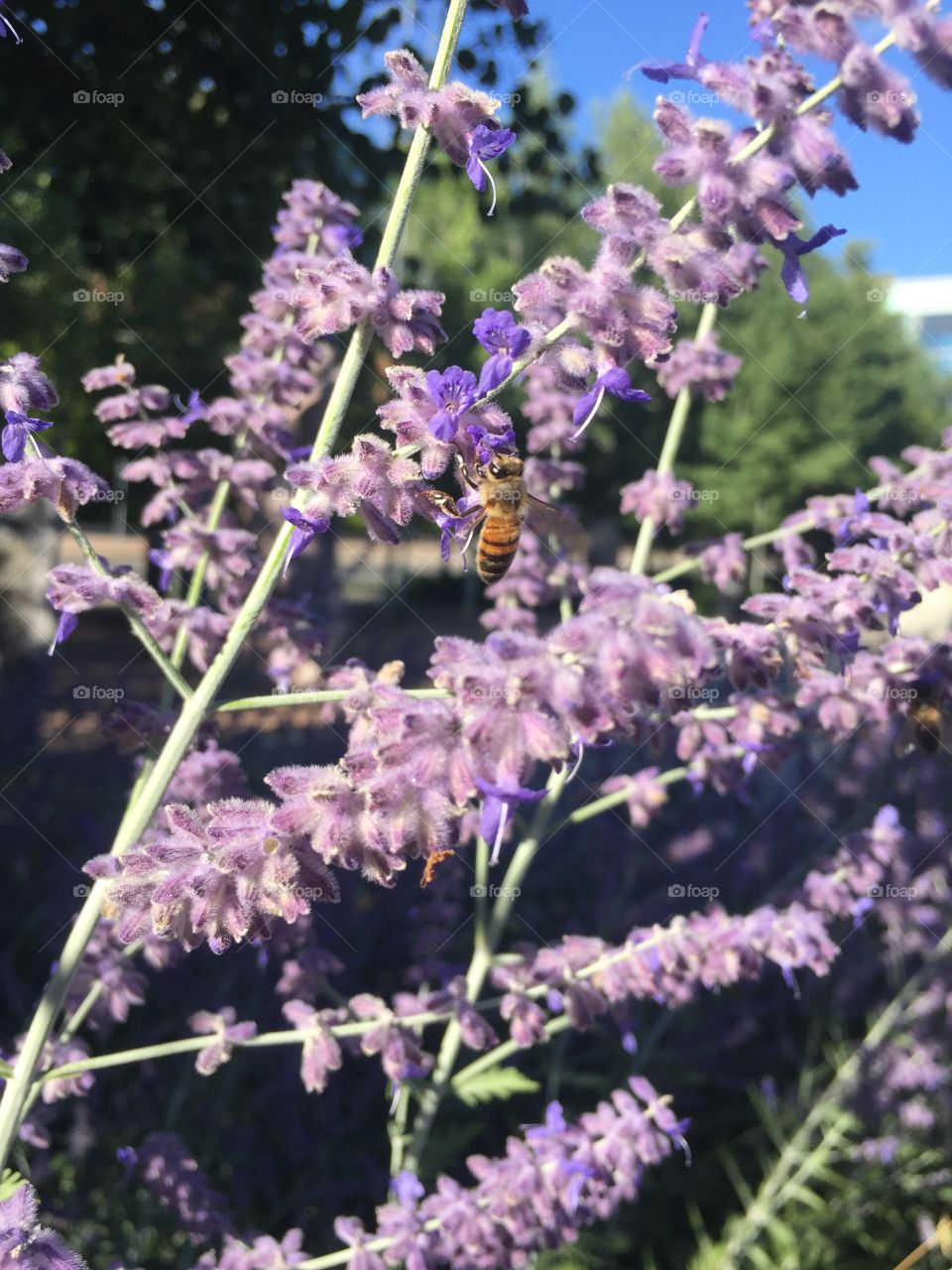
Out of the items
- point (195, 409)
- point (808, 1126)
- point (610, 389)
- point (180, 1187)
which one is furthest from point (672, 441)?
point (808, 1126)

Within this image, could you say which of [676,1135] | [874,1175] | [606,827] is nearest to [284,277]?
[676,1135]

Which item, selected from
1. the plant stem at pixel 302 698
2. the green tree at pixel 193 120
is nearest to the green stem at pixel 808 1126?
the plant stem at pixel 302 698

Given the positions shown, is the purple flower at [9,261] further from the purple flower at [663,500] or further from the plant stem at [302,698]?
the purple flower at [663,500]

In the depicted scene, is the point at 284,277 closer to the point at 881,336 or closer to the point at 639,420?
the point at 639,420

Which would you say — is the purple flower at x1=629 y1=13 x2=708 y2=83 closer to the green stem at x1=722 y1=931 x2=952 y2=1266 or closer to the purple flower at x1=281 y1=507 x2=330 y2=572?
the purple flower at x1=281 y1=507 x2=330 y2=572

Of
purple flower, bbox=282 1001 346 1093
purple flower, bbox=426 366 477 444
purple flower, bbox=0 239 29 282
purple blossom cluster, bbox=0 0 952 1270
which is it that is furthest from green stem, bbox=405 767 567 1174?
purple flower, bbox=0 239 29 282
